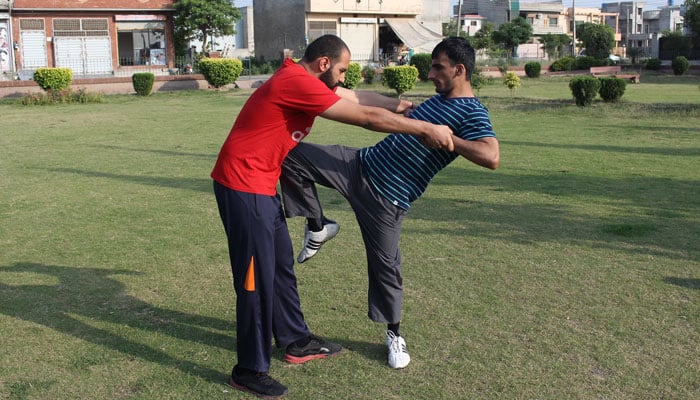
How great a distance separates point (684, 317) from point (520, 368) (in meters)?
1.51

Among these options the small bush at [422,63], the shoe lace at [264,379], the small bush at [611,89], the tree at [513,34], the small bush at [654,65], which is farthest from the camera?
the tree at [513,34]

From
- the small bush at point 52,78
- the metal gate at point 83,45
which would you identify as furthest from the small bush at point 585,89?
the metal gate at point 83,45

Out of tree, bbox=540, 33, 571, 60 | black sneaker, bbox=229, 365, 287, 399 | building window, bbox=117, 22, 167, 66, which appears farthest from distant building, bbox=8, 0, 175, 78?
tree, bbox=540, 33, 571, 60

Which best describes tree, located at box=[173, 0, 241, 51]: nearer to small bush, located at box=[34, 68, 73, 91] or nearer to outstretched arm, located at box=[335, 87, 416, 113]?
small bush, located at box=[34, 68, 73, 91]

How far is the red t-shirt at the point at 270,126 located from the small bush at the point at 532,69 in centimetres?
4082

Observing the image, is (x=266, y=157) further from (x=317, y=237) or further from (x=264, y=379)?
(x=264, y=379)

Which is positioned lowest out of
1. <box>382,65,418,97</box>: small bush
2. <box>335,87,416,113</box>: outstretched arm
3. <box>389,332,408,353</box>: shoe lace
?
<box>389,332,408,353</box>: shoe lace

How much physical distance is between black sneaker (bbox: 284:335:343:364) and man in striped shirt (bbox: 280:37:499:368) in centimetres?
37

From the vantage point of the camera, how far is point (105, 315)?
5.12m

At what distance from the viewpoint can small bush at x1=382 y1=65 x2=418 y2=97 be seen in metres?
26.7

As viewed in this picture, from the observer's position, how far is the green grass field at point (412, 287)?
4.14 m

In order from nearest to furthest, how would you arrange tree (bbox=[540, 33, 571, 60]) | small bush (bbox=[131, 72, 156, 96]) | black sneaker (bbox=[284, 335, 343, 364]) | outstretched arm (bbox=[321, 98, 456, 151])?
outstretched arm (bbox=[321, 98, 456, 151]) < black sneaker (bbox=[284, 335, 343, 364]) < small bush (bbox=[131, 72, 156, 96]) < tree (bbox=[540, 33, 571, 60])

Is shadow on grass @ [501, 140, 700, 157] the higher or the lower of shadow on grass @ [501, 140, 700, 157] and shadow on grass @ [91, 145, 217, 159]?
the lower

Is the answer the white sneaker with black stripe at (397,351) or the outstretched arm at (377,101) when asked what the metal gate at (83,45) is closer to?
the outstretched arm at (377,101)
